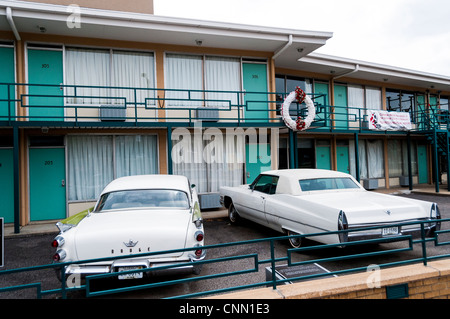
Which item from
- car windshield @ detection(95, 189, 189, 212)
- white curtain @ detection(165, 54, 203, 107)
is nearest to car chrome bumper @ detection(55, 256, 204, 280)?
car windshield @ detection(95, 189, 189, 212)

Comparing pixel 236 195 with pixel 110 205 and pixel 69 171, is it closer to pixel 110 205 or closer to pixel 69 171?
pixel 110 205

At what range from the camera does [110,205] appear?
16.2ft

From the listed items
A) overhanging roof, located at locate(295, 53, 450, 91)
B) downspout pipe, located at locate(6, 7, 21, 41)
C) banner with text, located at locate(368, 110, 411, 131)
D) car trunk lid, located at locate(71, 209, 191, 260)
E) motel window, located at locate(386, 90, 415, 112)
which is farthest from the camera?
motel window, located at locate(386, 90, 415, 112)

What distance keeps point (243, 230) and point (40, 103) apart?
7.11m

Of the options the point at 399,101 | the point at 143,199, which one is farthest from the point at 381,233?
the point at 399,101

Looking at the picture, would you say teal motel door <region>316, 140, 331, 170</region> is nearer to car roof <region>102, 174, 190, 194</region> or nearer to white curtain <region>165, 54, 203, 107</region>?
white curtain <region>165, 54, 203, 107</region>

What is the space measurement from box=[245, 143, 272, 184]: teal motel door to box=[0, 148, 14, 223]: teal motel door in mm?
7484

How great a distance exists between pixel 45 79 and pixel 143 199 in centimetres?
643

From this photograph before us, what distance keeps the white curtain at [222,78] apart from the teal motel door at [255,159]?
1860mm

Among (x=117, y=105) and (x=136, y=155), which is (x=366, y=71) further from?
(x=117, y=105)

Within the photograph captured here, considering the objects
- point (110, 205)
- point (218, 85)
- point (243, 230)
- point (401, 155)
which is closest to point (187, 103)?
point (218, 85)

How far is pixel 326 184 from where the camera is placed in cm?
598

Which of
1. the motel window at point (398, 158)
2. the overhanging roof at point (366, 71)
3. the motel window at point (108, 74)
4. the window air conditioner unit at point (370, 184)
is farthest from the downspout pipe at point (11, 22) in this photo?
the motel window at point (398, 158)

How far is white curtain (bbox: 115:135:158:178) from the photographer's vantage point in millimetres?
9695
